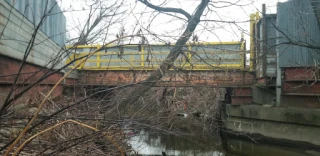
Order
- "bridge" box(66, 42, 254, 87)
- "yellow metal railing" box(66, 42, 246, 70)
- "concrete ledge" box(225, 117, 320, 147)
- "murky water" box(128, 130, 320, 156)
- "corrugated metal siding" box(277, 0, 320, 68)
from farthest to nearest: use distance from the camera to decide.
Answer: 1. "corrugated metal siding" box(277, 0, 320, 68)
2. "murky water" box(128, 130, 320, 156)
3. "concrete ledge" box(225, 117, 320, 147)
4. "bridge" box(66, 42, 254, 87)
5. "yellow metal railing" box(66, 42, 246, 70)

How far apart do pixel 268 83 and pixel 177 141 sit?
3.96 m

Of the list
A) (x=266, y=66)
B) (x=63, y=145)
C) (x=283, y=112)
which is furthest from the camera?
(x=266, y=66)

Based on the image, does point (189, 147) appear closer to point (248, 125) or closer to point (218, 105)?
point (248, 125)

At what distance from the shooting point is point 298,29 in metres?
9.44

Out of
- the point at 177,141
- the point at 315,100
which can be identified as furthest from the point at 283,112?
the point at 177,141

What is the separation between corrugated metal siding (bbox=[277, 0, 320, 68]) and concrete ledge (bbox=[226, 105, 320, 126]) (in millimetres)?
1381

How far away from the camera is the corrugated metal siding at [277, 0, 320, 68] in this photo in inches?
360

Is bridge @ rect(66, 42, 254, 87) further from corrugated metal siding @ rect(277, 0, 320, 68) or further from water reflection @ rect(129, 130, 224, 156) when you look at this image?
water reflection @ rect(129, 130, 224, 156)

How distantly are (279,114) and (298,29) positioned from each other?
2.64 m

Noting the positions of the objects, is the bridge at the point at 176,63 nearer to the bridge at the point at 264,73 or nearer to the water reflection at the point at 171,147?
the bridge at the point at 264,73

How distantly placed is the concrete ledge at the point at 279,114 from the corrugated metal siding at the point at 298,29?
138 cm

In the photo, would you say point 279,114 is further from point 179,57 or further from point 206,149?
point 179,57

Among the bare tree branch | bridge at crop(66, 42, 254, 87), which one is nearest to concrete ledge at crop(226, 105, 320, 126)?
bridge at crop(66, 42, 254, 87)

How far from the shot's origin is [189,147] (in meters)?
10.2
